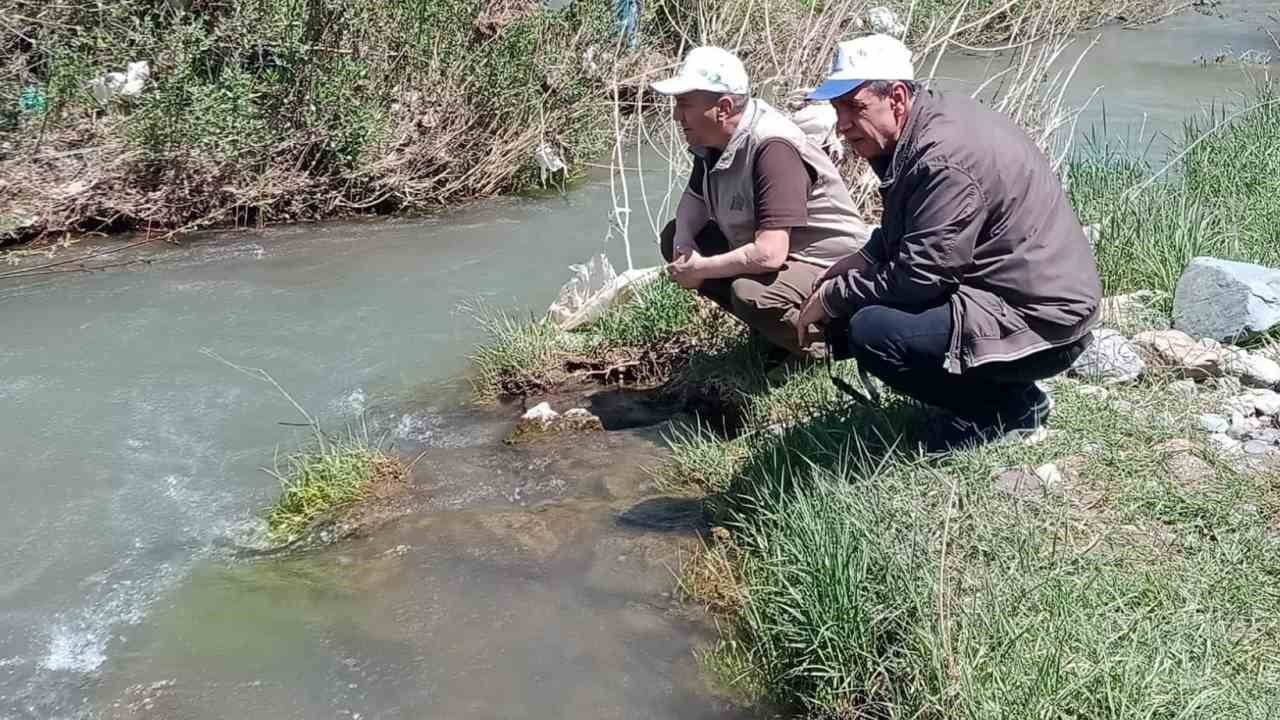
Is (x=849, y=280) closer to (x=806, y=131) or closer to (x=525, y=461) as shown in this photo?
(x=806, y=131)

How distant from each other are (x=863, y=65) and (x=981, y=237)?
0.57m

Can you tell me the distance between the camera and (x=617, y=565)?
148 inches

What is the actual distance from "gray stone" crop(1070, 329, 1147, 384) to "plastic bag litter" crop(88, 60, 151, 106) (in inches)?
236

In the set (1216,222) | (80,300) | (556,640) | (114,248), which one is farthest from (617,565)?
(114,248)

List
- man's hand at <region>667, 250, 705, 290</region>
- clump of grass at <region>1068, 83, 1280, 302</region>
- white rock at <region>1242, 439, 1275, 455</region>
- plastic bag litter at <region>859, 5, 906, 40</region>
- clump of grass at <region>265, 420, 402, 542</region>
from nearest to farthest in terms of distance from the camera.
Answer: white rock at <region>1242, 439, 1275, 455</region>
clump of grass at <region>265, 420, 402, 542</region>
man's hand at <region>667, 250, 705, 290</region>
clump of grass at <region>1068, 83, 1280, 302</region>
plastic bag litter at <region>859, 5, 906, 40</region>

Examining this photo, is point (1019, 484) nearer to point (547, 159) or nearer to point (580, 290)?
point (580, 290)

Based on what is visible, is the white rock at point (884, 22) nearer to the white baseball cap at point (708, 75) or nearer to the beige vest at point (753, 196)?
the beige vest at point (753, 196)

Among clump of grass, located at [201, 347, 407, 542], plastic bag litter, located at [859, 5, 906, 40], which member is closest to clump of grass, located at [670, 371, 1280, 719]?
clump of grass, located at [201, 347, 407, 542]

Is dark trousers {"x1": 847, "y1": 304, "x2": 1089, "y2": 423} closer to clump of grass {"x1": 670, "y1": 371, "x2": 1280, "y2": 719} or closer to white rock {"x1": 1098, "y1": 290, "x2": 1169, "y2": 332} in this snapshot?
clump of grass {"x1": 670, "y1": 371, "x2": 1280, "y2": 719}

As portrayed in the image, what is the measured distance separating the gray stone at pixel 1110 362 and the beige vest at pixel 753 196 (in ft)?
2.90

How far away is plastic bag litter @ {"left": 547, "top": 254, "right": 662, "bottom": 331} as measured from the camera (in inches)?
217

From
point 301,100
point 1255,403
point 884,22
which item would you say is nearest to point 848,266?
point 1255,403

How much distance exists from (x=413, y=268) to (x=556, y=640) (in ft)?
13.9

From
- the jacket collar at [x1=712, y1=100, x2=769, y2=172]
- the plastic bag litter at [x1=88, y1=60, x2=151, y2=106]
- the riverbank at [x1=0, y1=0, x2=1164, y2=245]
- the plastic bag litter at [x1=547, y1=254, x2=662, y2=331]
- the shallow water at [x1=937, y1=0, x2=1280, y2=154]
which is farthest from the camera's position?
the shallow water at [x1=937, y1=0, x2=1280, y2=154]
